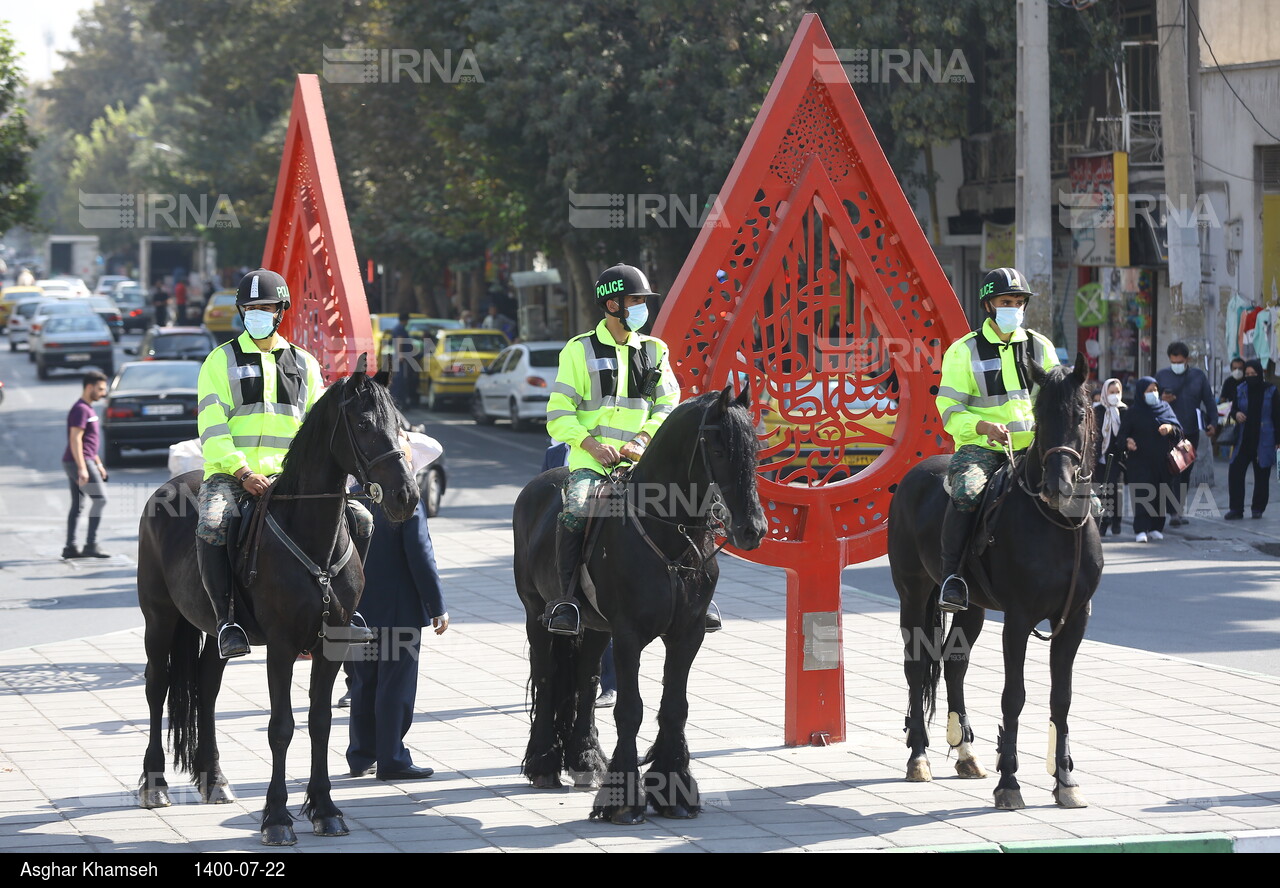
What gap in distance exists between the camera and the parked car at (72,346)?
4522 cm

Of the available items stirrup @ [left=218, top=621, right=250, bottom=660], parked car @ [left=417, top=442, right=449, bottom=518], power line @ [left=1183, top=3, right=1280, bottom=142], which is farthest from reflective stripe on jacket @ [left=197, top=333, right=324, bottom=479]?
power line @ [left=1183, top=3, right=1280, bottom=142]

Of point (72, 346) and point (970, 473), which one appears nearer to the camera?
point (970, 473)

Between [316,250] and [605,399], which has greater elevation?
[316,250]

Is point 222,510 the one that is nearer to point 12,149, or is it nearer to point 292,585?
point 292,585

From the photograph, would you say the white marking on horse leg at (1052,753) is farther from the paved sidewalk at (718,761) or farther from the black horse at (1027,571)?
the paved sidewalk at (718,761)

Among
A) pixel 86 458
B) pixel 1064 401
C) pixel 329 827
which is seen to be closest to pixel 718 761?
pixel 329 827

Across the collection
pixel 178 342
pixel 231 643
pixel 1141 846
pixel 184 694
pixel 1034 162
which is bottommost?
pixel 1141 846

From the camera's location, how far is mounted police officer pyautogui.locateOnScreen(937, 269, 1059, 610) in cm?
907

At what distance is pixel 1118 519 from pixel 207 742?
13911 mm

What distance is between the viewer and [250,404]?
8531mm

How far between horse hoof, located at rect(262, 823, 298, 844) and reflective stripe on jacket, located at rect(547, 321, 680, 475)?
2.41 meters

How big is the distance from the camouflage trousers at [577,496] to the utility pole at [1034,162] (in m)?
14.0

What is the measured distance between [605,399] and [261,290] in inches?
74.2

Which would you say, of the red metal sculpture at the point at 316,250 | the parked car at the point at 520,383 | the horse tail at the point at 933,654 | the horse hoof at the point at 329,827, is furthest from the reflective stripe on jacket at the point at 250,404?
the parked car at the point at 520,383
